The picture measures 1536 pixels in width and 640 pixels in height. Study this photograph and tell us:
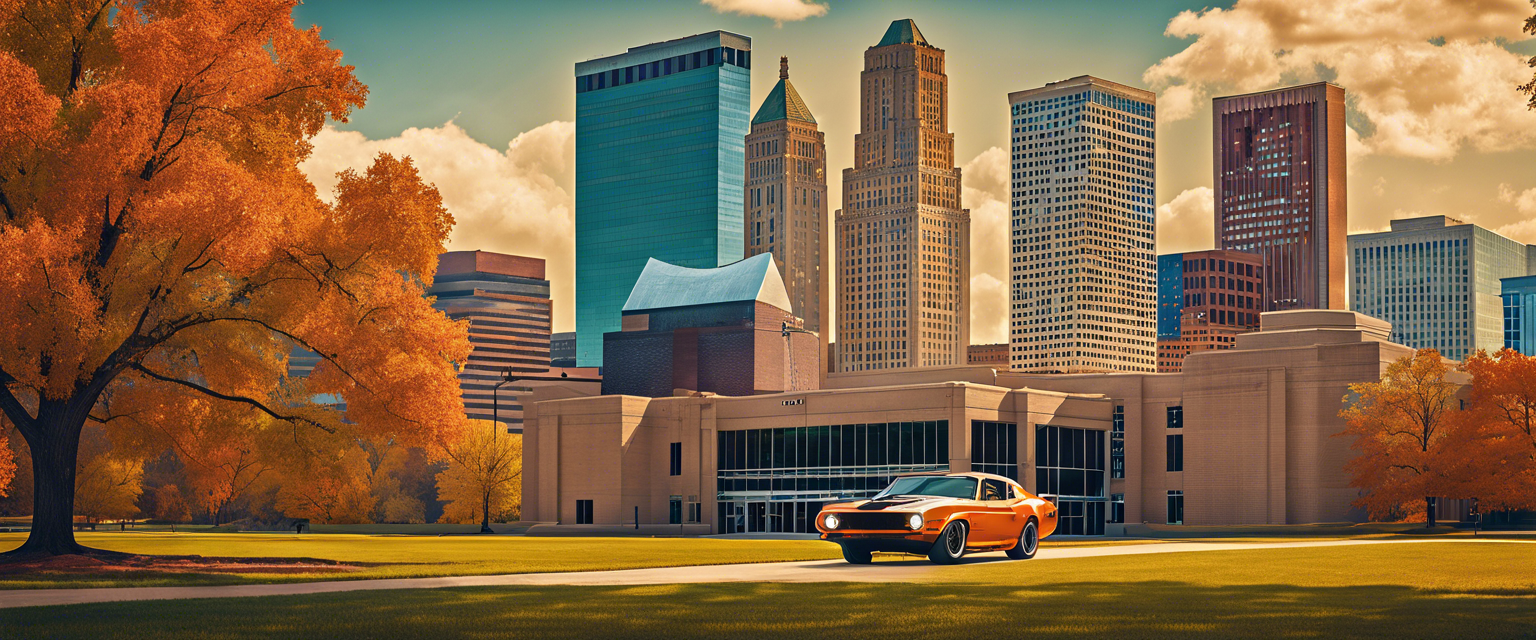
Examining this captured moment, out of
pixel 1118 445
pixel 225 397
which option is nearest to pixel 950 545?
pixel 225 397

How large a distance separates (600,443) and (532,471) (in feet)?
36.5

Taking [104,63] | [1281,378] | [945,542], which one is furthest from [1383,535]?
[104,63]

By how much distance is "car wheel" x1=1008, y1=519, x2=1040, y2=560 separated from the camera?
3000 cm

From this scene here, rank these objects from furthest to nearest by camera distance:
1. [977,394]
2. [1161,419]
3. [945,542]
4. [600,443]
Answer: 1. [600,443]
2. [1161,419]
3. [977,394]
4. [945,542]

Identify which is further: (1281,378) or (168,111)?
(1281,378)

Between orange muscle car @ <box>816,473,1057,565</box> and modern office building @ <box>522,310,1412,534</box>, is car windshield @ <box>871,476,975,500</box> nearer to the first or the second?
orange muscle car @ <box>816,473,1057,565</box>

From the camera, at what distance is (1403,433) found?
7600cm

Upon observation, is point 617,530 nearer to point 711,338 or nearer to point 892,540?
point 711,338

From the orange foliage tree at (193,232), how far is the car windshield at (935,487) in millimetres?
10065

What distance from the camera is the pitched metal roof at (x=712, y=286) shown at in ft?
427

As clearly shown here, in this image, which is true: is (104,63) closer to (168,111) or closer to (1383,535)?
(168,111)

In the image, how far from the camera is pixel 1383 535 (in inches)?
2603

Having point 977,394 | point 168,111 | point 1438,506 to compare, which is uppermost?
point 168,111

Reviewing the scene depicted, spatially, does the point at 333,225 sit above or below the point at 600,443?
above
